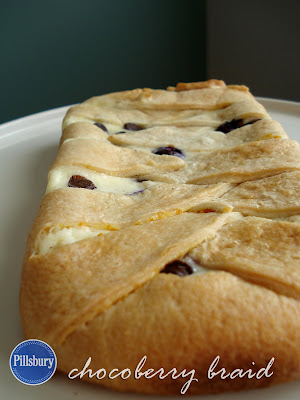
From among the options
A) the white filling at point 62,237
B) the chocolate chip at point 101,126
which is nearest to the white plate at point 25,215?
the white filling at point 62,237

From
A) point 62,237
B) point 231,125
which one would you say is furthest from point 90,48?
point 62,237

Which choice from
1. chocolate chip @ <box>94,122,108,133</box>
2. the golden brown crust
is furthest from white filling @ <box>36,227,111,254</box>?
chocolate chip @ <box>94,122,108,133</box>

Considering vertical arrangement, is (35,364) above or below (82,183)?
below

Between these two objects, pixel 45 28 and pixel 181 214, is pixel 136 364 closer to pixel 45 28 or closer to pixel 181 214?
pixel 181 214

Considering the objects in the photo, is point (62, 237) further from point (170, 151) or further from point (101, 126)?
point (101, 126)

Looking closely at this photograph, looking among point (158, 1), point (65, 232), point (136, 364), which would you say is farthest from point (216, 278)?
point (158, 1)

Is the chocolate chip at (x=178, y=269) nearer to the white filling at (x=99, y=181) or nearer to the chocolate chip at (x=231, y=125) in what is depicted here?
the white filling at (x=99, y=181)
